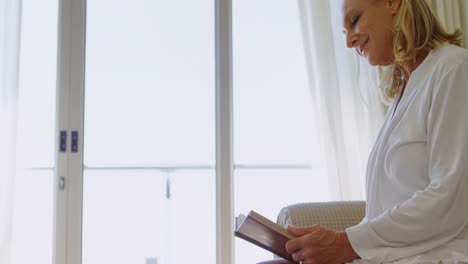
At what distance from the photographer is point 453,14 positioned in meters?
2.41

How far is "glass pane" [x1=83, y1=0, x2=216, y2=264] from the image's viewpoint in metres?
2.39

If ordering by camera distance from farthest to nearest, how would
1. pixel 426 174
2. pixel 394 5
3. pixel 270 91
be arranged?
pixel 270 91 → pixel 394 5 → pixel 426 174

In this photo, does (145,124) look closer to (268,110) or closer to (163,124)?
(163,124)

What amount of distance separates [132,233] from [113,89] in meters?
0.82

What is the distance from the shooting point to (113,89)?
2.40 metres

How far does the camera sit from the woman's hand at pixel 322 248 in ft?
3.01

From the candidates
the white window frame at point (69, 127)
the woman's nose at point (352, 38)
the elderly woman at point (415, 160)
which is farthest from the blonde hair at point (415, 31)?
the white window frame at point (69, 127)

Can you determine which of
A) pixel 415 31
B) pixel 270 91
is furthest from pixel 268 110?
pixel 415 31

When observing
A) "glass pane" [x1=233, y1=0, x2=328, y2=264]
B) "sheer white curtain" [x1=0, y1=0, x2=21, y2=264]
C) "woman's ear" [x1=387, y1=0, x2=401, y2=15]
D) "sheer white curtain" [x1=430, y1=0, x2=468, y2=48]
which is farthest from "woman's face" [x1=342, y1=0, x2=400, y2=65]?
"sheer white curtain" [x1=0, y1=0, x2=21, y2=264]

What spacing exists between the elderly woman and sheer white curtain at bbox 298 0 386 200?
1.27 m

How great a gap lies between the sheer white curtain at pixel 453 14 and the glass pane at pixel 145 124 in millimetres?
1235

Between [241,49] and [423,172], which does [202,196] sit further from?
[423,172]

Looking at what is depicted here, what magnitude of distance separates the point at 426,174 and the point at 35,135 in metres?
1.99

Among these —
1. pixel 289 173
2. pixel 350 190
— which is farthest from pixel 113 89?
pixel 350 190
